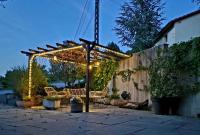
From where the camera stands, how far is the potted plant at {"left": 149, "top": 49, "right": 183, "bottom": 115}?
870 cm

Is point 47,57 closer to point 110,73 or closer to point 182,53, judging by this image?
point 110,73

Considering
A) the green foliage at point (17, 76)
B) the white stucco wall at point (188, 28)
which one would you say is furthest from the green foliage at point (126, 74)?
the green foliage at point (17, 76)

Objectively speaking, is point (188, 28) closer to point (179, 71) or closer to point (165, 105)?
point (179, 71)

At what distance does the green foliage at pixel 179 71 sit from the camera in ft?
27.2

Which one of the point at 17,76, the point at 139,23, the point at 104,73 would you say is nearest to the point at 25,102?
the point at 17,76

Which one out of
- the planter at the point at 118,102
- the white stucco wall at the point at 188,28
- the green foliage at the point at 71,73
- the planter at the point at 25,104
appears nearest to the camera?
the planter at the point at 25,104

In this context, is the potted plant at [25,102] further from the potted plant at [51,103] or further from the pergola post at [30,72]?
the potted plant at [51,103]

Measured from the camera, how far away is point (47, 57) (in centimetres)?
1302

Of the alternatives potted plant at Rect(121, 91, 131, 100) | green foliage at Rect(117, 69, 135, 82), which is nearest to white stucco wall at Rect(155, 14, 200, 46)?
green foliage at Rect(117, 69, 135, 82)

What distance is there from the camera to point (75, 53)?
13.4 meters

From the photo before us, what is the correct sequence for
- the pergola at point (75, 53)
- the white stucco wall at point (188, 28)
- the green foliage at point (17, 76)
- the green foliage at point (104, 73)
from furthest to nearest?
1. the green foliage at point (104, 73)
2. the white stucco wall at point (188, 28)
3. the green foliage at point (17, 76)
4. the pergola at point (75, 53)

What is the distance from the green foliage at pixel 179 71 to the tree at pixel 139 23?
13.7m

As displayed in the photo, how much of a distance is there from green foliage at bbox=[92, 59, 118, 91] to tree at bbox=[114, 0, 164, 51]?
912 centimetres

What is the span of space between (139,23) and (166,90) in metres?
16.2
